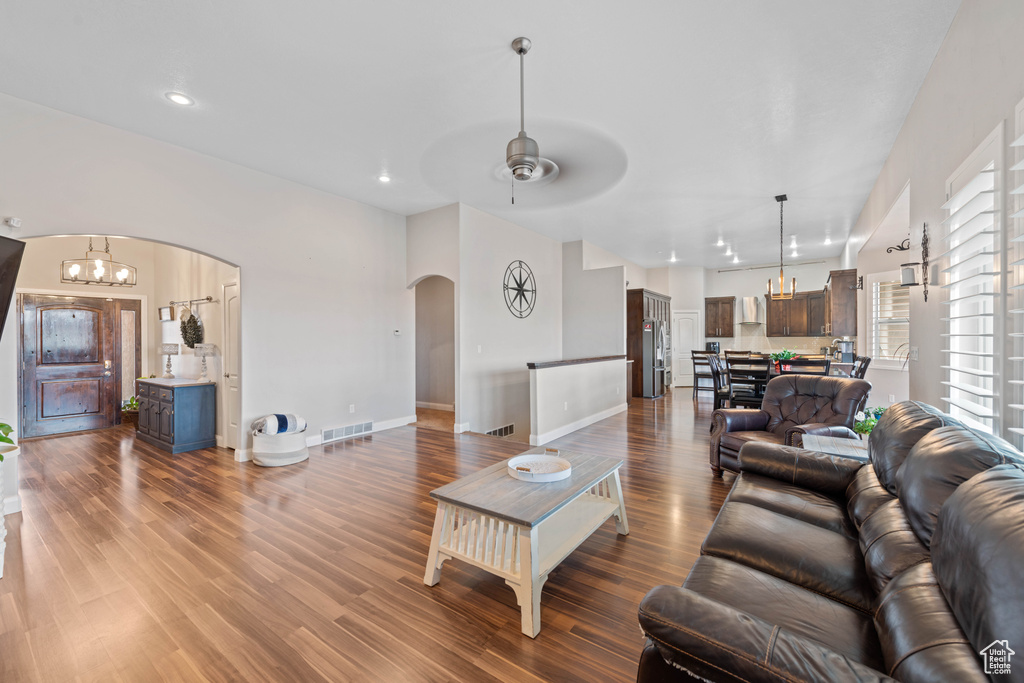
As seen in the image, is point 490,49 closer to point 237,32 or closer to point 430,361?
point 237,32

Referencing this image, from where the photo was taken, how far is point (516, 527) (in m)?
2.12

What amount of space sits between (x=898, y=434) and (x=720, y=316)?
995cm

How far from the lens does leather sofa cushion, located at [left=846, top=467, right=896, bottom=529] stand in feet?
5.92

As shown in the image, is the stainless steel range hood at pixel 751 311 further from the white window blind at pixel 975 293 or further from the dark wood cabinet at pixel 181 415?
the dark wood cabinet at pixel 181 415

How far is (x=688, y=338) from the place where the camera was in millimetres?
11195

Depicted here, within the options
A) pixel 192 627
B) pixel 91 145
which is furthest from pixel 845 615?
pixel 91 145

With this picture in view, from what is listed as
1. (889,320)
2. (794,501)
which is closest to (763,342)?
(889,320)

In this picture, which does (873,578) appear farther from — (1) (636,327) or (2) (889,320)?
(1) (636,327)

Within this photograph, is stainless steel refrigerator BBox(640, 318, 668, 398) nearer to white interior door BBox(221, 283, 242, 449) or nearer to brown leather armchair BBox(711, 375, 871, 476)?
brown leather armchair BBox(711, 375, 871, 476)

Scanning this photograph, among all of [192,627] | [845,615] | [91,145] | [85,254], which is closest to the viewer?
[845,615]

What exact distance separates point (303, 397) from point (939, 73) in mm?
6325

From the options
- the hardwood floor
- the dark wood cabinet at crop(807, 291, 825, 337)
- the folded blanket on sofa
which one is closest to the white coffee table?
the hardwood floor

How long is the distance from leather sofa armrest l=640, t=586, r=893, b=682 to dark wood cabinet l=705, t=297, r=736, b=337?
36.7 feet

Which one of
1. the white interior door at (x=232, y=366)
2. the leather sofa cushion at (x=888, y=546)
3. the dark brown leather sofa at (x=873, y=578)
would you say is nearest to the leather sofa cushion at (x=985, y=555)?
the dark brown leather sofa at (x=873, y=578)
